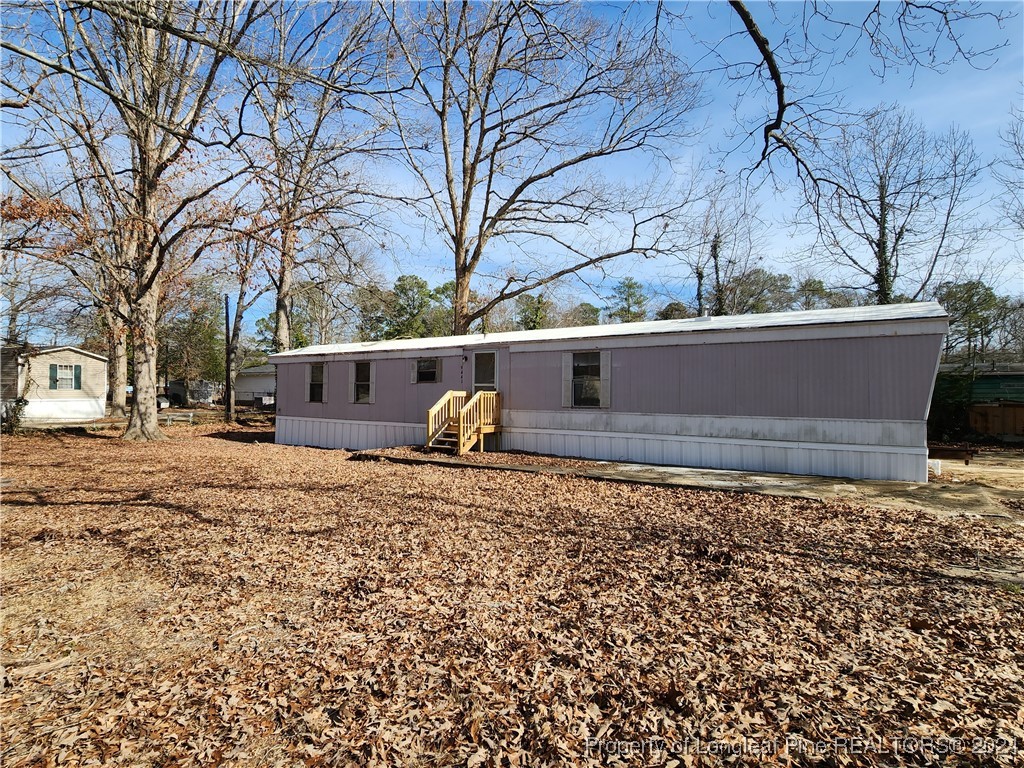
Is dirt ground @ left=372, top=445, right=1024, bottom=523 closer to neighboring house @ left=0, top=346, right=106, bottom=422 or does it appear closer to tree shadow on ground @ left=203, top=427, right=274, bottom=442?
tree shadow on ground @ left=203, top=427, right=274, bottom=442

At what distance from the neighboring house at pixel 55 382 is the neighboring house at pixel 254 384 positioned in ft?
45.1

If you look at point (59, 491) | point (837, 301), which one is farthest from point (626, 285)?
point (59, 491)

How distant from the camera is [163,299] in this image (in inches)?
813

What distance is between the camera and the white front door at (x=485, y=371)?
13.1 metres

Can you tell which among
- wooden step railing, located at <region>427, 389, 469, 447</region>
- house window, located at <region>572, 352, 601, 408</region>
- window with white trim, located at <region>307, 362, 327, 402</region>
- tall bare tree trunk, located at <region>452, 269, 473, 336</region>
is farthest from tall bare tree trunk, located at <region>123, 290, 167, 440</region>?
house window, located at <region>572, 352, 601, 408</region>

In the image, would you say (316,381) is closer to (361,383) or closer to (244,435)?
(361,383)

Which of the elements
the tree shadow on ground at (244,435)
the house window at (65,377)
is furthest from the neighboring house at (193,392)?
the tree shadow on ground at (244,435)

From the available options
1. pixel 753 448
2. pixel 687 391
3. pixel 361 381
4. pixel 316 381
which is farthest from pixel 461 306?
pixel 753 448

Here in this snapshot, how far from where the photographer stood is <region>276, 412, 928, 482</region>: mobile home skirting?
900 cm

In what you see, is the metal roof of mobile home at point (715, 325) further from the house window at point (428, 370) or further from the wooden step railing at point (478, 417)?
the wooden step railing at point (478, 417)

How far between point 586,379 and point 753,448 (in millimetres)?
3719

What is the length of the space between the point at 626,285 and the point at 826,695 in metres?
38.1

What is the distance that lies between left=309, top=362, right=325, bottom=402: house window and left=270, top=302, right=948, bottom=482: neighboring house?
4.02ft

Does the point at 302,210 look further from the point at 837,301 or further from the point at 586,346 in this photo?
the point at 837,301
